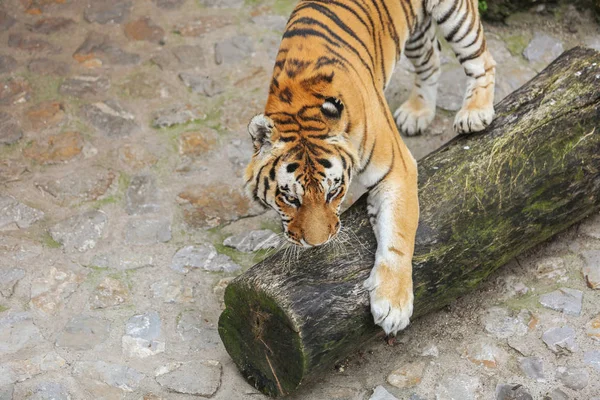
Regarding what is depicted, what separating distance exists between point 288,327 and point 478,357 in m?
1.05

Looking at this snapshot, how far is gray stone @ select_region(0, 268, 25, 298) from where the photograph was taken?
446cm

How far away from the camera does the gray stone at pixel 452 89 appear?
5.83 m

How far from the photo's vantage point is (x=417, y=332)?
426cm

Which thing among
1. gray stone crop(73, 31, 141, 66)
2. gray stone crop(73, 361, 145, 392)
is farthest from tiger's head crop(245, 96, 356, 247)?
gray stone crop(73, 31, 141, 66)

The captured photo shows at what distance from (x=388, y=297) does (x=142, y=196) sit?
201cm

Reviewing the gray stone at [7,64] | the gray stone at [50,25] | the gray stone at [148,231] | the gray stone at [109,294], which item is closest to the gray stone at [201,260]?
the gray stone at [148,231]

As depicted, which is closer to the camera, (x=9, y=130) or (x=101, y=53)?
(x=9, y=130)

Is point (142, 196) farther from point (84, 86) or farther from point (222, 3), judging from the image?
point (222, 3)

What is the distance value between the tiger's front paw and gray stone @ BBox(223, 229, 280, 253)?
3.71 feet

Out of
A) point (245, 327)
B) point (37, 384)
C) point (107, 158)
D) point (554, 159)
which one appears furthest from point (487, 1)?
point (37, 384)

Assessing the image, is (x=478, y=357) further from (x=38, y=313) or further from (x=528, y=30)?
(x=528, y=30)

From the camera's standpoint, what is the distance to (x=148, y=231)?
4910 mm

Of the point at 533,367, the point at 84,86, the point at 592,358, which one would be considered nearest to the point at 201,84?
the point at 84,86

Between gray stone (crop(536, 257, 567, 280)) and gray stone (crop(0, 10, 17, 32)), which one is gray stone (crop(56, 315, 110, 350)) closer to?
gray stone (crop(536, 257, 567, 280))
